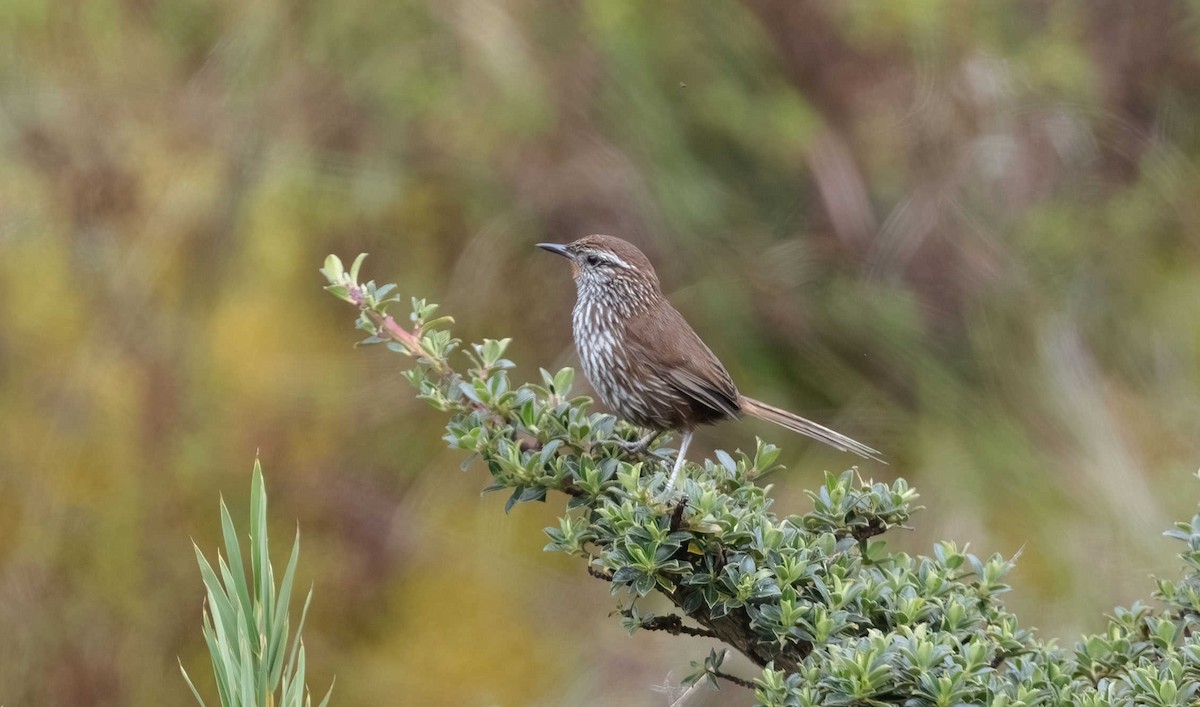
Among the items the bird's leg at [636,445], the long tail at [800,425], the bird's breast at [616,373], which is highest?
the long tail at [800,425]

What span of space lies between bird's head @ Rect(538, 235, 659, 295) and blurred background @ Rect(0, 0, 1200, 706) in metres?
0.71

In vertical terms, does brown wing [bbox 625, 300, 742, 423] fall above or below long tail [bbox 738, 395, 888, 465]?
below

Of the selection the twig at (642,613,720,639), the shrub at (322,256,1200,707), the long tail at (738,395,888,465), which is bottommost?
the twig at (642,613,720,639)

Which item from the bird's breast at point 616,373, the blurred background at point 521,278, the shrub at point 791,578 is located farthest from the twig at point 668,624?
the blurred background at point 521,278

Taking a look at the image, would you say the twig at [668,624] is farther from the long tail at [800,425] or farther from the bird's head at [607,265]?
the bird's head at [607,265]

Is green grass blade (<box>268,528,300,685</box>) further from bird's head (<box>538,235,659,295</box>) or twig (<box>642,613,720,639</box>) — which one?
bird's head (<box>538,235,659,295</box>)

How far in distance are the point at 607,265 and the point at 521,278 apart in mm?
803

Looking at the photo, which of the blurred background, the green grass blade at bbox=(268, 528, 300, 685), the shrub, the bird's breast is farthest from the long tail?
the green grass blade at bbox=(268, 528, 300, 685)

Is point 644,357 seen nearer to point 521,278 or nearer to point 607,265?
point 607,265

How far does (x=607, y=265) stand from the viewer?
324 centimetres

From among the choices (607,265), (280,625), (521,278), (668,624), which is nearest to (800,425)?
(607,265)

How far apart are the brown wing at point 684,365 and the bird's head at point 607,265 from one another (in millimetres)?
152

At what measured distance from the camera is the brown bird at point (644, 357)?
291 centimetres

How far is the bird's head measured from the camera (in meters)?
3.21
